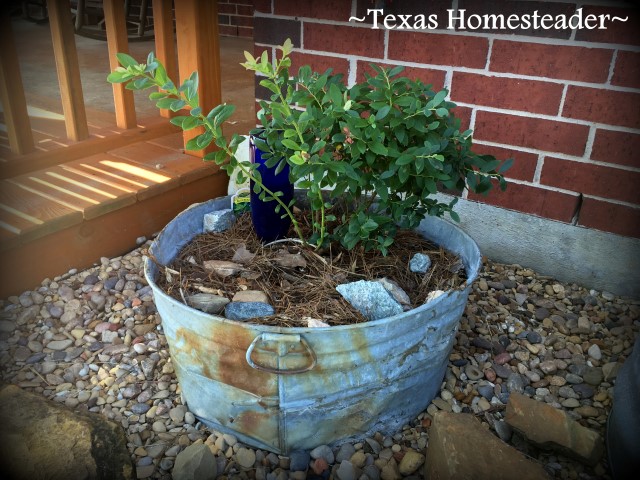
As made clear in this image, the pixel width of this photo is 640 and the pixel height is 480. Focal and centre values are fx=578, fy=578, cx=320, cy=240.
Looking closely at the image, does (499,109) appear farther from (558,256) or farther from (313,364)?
(313,364)

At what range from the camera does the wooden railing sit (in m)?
2.16

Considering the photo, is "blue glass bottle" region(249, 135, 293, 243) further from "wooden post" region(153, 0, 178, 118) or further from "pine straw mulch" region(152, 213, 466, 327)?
"wooden post" region(153, 0, 178, 118)

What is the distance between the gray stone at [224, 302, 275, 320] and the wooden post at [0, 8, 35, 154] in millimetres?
1319

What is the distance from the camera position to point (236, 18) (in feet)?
16.9

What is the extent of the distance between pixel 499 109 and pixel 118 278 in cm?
151

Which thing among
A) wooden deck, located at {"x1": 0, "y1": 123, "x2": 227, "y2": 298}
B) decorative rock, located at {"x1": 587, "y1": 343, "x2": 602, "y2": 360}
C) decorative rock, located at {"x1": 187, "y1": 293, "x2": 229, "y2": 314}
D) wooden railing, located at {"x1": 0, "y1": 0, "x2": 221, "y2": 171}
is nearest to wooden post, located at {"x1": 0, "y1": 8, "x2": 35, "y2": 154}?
wooden railing, located at {"x1": 0, "y1": 0, "x2": 221, "y2": 171}

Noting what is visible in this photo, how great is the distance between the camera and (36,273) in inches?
80.2

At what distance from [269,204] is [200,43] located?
1055 millimetres

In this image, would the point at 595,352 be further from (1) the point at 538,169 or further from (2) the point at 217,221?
(2) the point at 217,221

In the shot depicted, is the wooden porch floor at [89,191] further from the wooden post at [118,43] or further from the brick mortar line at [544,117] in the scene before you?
the brick mortar line at [544,117]

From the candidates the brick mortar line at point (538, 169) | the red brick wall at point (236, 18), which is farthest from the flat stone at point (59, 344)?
the red brick wall at point (236, 18)

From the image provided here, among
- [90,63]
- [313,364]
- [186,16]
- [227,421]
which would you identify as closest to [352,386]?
[313,364]

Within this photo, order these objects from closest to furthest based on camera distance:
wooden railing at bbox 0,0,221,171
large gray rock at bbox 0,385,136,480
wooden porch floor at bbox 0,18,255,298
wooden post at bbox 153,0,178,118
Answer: large gray rock at bbox 0,385,136,480
wooden porch floor at bbox 0,18,255,298
wooden railing at bbox 0,0,221,171
wooden post at bbox 153,0,178,118

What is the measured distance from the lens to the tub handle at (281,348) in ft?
4.09
